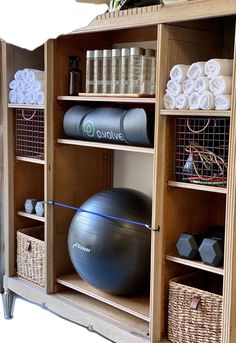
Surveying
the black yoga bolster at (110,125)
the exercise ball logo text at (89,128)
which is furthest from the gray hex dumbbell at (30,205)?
the exercise ball logo text at (89,128)

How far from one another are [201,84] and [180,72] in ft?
0.42

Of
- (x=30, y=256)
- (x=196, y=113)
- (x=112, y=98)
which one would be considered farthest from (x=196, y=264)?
(x=30, y=256)

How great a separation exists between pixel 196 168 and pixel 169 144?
0.20 m

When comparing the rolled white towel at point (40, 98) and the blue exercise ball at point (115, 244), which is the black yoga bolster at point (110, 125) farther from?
the blue exercise ball at point (115, 244)

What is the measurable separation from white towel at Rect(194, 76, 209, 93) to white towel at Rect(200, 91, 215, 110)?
0.08 feet

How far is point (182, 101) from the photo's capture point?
96.0 inches

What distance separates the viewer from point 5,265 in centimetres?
363

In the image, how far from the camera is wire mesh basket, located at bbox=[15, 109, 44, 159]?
3.46 metres

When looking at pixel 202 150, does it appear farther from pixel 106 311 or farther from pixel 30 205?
pixel 30 205

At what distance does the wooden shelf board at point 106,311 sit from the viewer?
9.21 ft

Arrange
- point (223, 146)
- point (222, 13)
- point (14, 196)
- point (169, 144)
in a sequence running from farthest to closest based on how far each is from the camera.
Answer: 1. point (14, 196)
2. point (169, 144)
3. point (223, 146)
4. point (222, 13)

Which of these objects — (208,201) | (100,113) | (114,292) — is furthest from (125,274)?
(100,113)

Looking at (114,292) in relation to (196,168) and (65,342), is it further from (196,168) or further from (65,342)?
(196,168)

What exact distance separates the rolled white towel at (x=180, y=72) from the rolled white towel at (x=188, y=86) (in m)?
0.02
